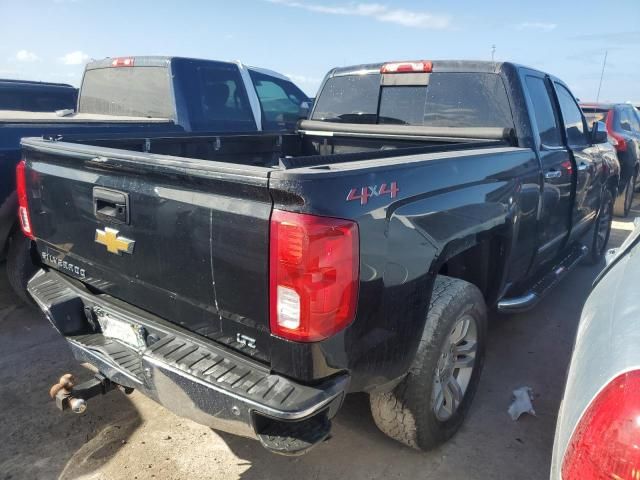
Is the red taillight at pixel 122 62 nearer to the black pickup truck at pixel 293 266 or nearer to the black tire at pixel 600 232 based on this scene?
the black pickup truck at pixel 293 266

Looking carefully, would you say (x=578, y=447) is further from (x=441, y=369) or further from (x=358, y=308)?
(x=441, y=369)

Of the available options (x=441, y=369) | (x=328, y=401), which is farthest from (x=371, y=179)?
(x=441, y=369)

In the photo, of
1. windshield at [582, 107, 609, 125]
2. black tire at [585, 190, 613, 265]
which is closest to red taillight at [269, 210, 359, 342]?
black tire at [585, 190, 613, 265]

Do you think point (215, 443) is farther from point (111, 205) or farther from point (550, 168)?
point (550, 168)

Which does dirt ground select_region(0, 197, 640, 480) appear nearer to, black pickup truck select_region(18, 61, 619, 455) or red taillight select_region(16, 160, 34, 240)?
black pickup truck select_region(18, 61, 619, 455)

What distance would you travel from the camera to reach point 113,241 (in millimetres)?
2311

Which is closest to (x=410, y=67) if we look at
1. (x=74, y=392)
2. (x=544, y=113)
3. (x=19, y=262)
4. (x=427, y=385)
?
(x=544, y=113)

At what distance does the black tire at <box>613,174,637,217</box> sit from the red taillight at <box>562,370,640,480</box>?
841cm

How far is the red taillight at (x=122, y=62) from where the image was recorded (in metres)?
5.65

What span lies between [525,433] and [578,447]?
5.76 feet

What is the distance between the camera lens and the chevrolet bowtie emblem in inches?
88.4

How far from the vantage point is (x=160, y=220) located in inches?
82.1

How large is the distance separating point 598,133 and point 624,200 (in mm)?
4794

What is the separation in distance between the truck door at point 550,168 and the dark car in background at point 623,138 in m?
4.78
